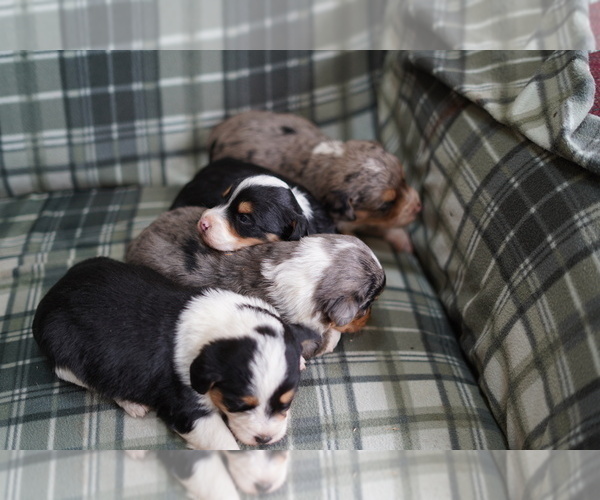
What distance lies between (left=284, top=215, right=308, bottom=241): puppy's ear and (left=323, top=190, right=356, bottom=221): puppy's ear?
0.40m

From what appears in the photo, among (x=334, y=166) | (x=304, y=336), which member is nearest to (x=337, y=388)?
(x=304, y=336)

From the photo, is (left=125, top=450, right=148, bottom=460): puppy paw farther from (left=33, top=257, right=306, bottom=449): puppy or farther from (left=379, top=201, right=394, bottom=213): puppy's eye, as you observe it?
(left=379, top=201, right=394, bottom=213): puppy's eye

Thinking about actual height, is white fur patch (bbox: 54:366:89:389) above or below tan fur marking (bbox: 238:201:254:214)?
below

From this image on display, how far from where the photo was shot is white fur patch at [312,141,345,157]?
8.77 feet

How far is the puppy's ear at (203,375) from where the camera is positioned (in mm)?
1693

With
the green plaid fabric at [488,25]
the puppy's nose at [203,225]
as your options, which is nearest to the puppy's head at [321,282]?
the puppy's nose at [203,225]

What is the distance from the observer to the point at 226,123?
9.42 ft

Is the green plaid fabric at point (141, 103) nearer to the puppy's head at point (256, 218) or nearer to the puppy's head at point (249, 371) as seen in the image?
the puppy's head at point (256, 218)

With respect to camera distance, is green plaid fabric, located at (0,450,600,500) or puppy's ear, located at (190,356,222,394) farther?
puppy's ear, located at (190,356,222,394)

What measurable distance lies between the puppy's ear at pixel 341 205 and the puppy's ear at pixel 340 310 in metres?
0.61

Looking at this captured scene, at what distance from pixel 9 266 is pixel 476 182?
1736 mm

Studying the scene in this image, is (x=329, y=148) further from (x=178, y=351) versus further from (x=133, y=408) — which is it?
(x=133, y=408)

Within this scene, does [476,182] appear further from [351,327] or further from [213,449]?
[213,449]

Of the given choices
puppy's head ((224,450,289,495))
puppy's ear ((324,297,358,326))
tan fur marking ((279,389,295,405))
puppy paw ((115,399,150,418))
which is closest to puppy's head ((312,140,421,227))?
puppy's ear ((324,297,358,326))
